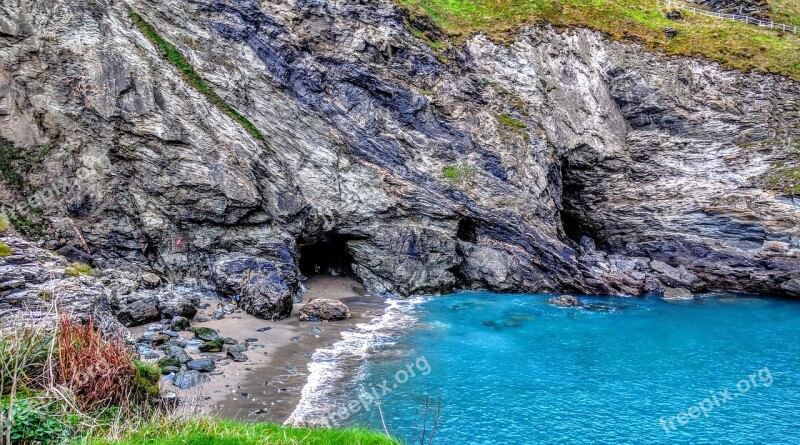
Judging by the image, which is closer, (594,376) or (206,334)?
(594,376)

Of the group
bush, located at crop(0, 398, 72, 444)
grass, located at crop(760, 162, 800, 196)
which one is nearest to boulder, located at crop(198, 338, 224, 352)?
bush, located at crop(0, 398, 72, 444)

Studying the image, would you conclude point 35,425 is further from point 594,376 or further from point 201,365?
point 594,376

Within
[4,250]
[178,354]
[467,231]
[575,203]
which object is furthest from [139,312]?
Answer: [575,203]

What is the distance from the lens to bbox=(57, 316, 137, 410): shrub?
8.72m

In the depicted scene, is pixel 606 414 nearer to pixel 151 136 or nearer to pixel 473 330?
pixel 473 330

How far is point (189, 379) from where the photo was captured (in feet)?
58.3

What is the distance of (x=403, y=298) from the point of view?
3834 cm

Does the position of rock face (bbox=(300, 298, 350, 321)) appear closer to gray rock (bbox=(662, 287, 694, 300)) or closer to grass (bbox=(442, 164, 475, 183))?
grass (bbox=(442, 164, 475, 183))

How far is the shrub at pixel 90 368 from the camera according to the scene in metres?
8.72

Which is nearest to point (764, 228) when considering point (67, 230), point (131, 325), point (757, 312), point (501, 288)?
point (757, 312)

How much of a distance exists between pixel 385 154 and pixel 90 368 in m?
33.7

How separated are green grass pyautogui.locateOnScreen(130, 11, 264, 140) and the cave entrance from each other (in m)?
12.1

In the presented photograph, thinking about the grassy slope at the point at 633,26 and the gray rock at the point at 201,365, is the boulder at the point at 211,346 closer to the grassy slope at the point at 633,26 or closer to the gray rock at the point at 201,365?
the gray rock at the point at 201,365

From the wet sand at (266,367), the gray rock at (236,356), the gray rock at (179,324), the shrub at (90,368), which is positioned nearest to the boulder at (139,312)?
the gray rock at (179,324)
